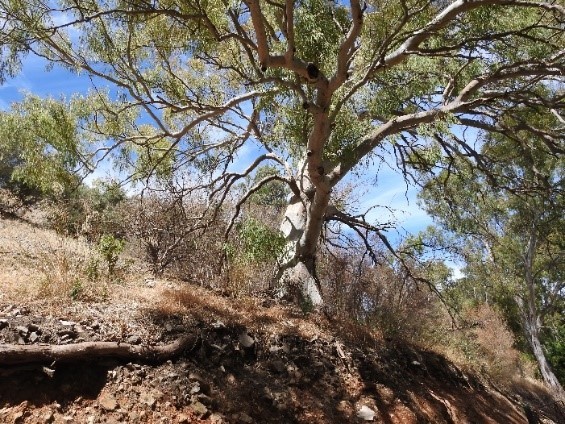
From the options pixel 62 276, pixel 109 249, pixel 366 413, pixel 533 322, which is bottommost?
pixel 366 413

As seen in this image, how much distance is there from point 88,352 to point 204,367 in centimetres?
97

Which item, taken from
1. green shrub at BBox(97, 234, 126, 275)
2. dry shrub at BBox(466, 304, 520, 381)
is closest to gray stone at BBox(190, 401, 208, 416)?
green shrub at BBox(97, 234, 126, 275)

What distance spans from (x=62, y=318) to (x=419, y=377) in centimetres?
386

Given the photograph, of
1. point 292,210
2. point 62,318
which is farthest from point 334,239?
point 62,318

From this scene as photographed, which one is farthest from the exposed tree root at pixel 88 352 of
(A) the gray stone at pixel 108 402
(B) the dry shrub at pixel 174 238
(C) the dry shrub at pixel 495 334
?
(C) the dry shrub at pixel 495 334

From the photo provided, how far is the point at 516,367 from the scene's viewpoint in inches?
703

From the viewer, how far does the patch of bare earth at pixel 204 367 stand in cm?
309

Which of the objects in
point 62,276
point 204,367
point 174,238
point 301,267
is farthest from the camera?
point 174,238

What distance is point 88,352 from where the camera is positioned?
323cm

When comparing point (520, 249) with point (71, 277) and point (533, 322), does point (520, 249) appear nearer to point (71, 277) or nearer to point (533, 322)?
point (533, 322)

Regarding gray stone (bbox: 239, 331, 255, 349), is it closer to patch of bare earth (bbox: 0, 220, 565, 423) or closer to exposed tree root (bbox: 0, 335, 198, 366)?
patch of bare earth (bbox: 0, 220, 565, 423)

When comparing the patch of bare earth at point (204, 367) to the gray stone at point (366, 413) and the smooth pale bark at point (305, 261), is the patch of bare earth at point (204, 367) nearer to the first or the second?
the gray stone at point (366, 413)

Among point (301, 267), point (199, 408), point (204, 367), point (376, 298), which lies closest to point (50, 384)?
point (199, 408)

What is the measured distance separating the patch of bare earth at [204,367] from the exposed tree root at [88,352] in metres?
0.04
